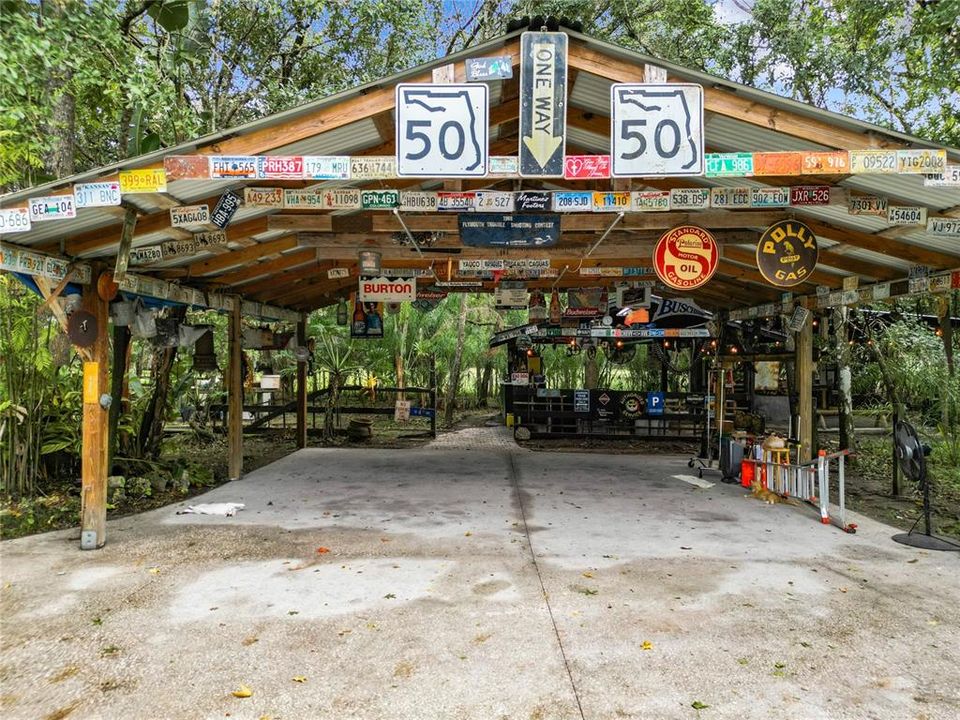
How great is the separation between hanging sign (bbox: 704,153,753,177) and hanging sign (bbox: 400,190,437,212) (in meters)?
2.23

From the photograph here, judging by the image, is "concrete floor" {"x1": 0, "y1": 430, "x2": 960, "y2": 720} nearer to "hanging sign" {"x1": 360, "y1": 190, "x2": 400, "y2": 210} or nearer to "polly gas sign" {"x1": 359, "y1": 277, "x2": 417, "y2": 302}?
"hanging sign" {"x1": 360, "y1": 190, "x2": 400, "y2": 210}

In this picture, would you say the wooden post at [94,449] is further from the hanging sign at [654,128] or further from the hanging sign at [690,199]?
the hanging sign at [690,199]

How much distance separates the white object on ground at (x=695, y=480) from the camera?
8312 mm

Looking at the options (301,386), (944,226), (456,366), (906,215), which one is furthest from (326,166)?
(456,366)

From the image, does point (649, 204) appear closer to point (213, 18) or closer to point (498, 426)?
Result: point (213, 18)

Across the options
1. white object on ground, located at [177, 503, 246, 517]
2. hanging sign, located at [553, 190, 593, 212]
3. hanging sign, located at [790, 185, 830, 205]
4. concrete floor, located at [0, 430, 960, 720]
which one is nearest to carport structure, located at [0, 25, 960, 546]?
hanging sign, located at [790, 185, 830, 205]

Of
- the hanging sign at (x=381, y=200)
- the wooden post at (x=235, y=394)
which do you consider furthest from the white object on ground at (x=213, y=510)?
the hanging sign at (x=381, y=200)

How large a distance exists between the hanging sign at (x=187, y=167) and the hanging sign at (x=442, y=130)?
4.62 feet

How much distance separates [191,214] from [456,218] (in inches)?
104

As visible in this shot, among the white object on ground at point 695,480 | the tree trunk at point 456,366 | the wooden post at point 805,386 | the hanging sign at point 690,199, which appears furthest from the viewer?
the tree trunk at point 456,366

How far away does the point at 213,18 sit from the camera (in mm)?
11227

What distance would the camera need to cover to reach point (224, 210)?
4762mm

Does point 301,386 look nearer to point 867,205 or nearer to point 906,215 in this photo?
point 867,205

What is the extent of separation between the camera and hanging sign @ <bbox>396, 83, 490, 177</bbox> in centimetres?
407
